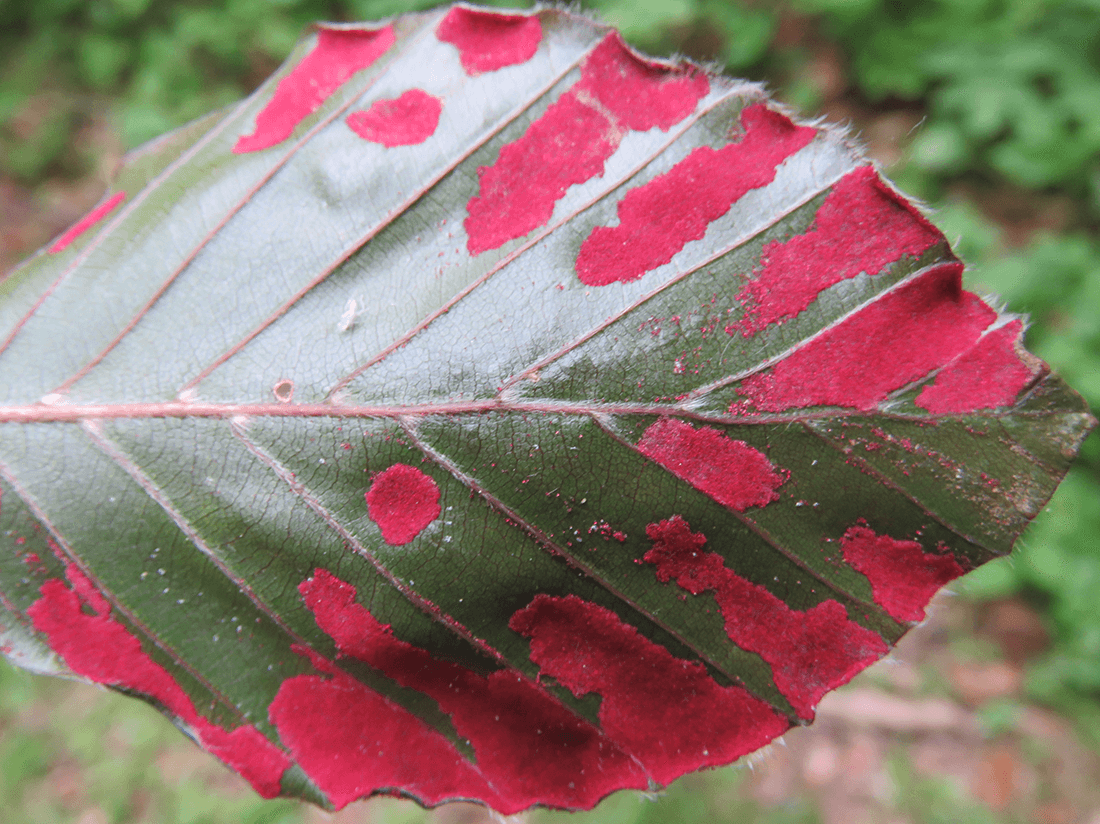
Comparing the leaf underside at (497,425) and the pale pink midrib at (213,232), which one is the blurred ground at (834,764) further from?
the pale pink midrib at (213,232)

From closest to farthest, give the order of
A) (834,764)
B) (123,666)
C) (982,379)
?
(982,379) → (123,666) → (834,764)

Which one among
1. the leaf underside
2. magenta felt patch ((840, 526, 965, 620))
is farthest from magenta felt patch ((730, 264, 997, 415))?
magenta felt patch ((840, 526, 965, 620))

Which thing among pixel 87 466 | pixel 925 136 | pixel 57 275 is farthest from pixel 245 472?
pixel 925 136

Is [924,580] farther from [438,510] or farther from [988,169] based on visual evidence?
[988,169]

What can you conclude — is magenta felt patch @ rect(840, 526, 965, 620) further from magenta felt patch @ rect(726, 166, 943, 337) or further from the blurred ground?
the blurred ground

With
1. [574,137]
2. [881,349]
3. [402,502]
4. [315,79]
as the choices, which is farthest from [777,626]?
[315,79]

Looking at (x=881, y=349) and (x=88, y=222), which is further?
(x=88, y=222)

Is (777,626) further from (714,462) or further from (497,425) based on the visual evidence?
(497,425)
